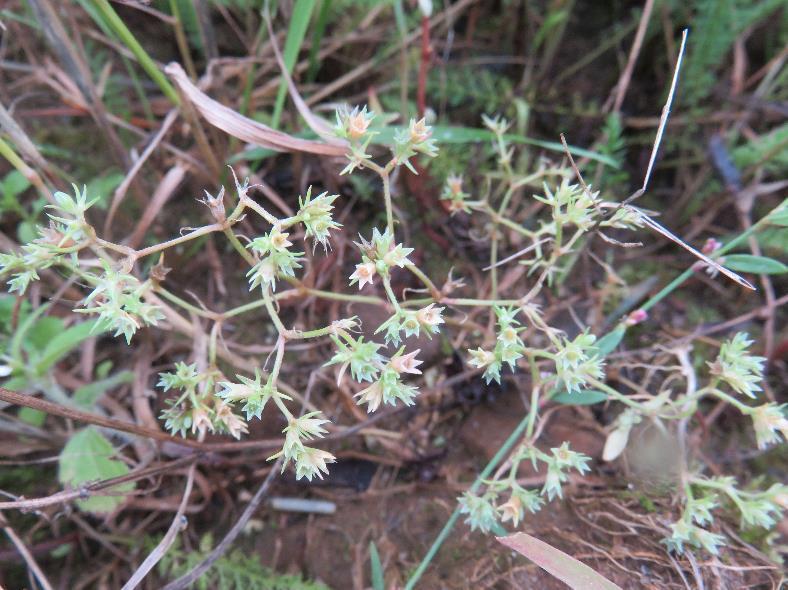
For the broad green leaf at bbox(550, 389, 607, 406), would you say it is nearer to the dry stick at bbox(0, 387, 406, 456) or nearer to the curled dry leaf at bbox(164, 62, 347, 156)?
the dry stick at bbox(0, 387, 406, 456)

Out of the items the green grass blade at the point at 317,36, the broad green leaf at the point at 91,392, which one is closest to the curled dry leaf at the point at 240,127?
the green grass blade at the point at 317,36

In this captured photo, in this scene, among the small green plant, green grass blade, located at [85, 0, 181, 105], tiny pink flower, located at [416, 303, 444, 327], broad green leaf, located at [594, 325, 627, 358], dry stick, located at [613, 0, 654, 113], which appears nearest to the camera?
tiny pink flower, located at [416, 303, 444, 327]

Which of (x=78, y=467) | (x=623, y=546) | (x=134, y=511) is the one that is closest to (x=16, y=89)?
(x=78, y=467)

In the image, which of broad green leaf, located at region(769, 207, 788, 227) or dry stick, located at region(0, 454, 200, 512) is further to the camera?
broad green leaf, located at region(769, 207, 788, 227)

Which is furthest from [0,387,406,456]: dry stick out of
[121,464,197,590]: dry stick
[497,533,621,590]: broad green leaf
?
[497,533,621,590]: broad green leaf

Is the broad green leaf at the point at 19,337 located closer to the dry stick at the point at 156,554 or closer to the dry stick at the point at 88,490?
the dry stick at the point at 88,490

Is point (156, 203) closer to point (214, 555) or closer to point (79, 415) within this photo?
point (79, 415)
